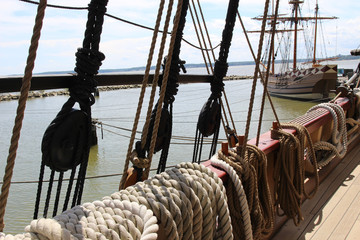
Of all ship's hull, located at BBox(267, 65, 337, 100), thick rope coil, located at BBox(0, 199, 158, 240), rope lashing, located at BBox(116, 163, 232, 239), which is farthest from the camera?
ship's hull, located at BBox(267, 65, 337, 100)

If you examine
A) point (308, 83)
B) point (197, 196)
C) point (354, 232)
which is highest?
point (308, 83)

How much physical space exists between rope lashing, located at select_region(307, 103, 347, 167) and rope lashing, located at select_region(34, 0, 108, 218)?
1.75 metres

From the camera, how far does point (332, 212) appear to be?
1.82 m

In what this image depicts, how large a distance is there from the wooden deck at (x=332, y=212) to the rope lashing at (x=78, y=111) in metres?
1.12

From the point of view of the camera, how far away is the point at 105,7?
3.28 ft

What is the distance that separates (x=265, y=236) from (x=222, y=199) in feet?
2.03

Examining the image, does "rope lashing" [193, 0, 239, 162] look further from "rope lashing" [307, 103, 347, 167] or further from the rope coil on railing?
"rope lashing" [307, 103, 347, 167]

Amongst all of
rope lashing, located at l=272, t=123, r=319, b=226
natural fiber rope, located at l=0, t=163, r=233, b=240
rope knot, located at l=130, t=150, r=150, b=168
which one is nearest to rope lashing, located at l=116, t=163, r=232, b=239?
natural fiber rope, located at l=0, t=163, r=233, b=240

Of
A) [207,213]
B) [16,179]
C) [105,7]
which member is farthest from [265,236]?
[16,179]

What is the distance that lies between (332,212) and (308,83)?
757 inches

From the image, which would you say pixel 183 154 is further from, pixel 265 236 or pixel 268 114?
pixel 268 114

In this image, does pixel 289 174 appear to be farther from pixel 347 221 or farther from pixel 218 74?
pixel 218 74

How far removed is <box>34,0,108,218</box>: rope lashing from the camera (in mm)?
959

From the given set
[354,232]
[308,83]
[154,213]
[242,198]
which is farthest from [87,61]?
[308,83]
